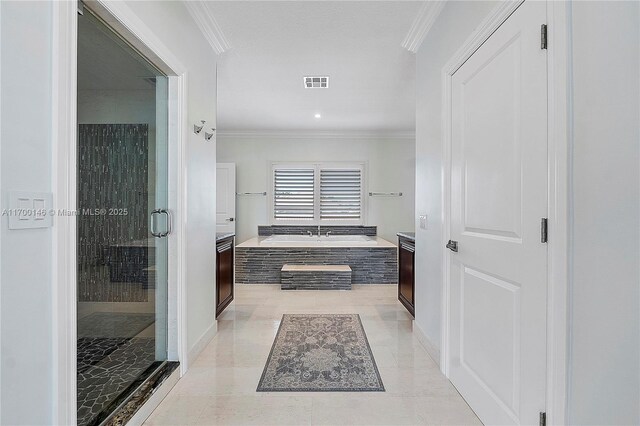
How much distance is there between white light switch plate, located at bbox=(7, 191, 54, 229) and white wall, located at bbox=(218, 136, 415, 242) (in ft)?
16.5

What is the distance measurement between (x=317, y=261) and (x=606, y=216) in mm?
4208

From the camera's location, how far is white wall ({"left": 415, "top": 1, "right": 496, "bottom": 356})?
218 cm

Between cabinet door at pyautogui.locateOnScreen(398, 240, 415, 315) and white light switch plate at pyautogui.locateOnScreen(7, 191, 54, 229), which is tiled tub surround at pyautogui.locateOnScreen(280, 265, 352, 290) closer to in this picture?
cabinet door at pyautogui.locateOnScreen(398, 240, 415, 315)

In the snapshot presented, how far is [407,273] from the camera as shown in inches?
134

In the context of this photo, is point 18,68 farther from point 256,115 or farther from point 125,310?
point 256,115

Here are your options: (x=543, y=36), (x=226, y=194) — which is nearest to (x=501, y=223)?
(x=543, y=36)

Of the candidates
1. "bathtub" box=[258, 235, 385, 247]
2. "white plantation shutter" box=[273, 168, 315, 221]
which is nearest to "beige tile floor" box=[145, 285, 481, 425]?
"bathtub" box=[258, 235, 385, 247]

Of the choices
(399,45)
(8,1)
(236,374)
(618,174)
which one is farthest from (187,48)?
(618,174)

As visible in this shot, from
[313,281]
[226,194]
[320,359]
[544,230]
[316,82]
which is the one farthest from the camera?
[226,194]

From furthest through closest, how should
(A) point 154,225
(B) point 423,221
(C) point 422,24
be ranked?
(B) point 423,221 → (C) point 422,24 → (A) point 154,225

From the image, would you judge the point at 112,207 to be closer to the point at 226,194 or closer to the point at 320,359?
the point at 320,359

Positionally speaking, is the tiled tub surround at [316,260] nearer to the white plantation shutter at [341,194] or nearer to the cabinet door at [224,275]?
the white plantation shutter at [341,194]

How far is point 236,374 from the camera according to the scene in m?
2.26

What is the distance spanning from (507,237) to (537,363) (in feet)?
1.72
